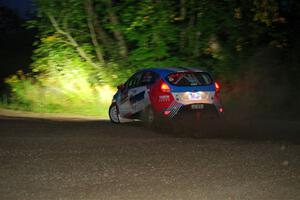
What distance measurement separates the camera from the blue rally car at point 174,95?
14.8 metres

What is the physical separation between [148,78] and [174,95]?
1.13m

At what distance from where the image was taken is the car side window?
50.2 feet

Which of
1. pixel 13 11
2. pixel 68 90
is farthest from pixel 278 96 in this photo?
pixel 13 11

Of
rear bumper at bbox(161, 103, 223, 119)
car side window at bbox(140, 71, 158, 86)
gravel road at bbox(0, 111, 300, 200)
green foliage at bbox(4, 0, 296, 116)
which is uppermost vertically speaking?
gravel road at bbox(0, 111, 300, 200)

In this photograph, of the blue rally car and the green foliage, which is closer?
the blue rally car

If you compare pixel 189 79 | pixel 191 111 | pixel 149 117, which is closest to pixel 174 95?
pixel 191 111

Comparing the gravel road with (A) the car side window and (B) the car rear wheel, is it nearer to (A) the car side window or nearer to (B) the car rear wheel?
(A) the car side window

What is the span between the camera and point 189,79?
49.6 feet

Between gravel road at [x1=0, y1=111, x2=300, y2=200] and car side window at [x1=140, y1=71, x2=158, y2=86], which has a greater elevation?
gravel road at [x1=0, y1=111, x2=300, y2=200]

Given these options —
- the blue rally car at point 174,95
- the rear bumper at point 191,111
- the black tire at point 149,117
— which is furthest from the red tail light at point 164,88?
the black tire at point 149,117

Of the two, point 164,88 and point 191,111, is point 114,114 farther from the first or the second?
point 191,111

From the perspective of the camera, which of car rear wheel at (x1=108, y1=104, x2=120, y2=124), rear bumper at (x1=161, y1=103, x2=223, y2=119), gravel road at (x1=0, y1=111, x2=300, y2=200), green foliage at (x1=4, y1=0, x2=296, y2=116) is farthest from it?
green foliage at (x1=4, y1=0, x2=296, y2=116)

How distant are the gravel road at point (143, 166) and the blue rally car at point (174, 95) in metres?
0.99

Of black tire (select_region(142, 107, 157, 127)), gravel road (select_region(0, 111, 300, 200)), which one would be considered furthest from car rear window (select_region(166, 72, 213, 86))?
gravel road (select_region(0, 111, 300, 200))
